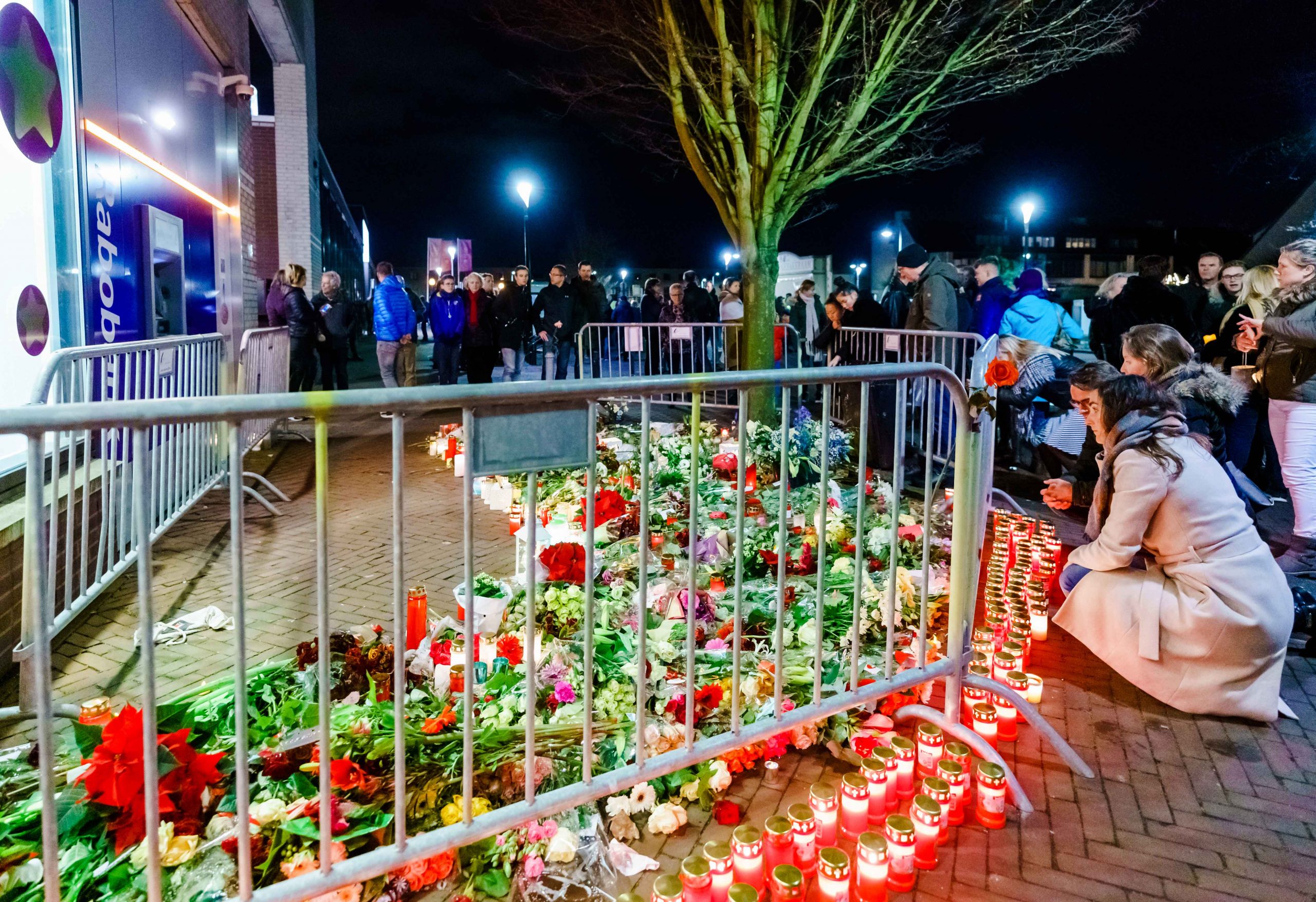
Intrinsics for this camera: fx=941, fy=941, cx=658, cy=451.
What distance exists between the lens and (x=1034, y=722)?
342 cm

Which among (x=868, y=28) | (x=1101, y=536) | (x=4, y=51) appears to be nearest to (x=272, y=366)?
(x=4, y=51)

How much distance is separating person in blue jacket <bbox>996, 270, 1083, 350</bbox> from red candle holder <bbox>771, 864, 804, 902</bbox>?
6.40 metres

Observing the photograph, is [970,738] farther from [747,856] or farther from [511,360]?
[511,360]

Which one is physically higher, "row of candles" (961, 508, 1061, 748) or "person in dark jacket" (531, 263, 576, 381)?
"person in dark jacket" (531, 263, 576, 381)

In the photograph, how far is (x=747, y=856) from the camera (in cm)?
258

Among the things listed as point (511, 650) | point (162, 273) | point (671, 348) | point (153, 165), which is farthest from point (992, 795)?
point (671, 348)

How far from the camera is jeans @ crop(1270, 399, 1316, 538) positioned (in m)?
5.72

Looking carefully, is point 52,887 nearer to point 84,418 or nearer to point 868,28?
point 84,418

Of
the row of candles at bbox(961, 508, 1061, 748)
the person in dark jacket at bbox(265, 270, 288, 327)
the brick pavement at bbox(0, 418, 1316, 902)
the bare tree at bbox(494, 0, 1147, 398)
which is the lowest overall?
the brick pavement at bbox(0, 418, 1316, 902)

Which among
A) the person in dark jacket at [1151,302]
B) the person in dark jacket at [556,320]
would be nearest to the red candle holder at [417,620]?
the person in dark jacket at [1151,302]

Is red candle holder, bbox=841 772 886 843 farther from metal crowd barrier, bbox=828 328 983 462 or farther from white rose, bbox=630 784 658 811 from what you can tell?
metal crowd barrier, bbox=828 328 983 462

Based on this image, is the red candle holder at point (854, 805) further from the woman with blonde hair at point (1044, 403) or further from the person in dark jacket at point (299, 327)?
the person in dark jacket at point (299, 327)

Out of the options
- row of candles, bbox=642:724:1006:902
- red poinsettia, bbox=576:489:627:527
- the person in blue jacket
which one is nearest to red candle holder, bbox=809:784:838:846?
row of candles, bbox=642:724:1006:902

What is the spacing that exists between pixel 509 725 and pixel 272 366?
707 cm
